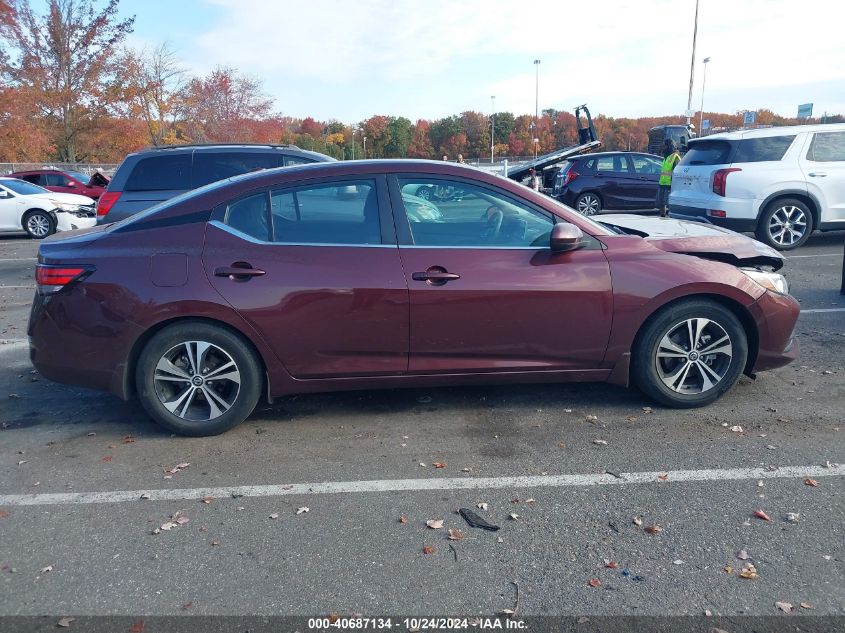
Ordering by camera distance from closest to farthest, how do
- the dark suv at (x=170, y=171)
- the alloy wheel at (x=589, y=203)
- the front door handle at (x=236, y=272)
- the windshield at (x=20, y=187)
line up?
the front door handle at (x=236, y=272) → the dark suv at (x=170, y=171) → the windshield at (x=20, y=187) → the alloy wheel at (x=589, y=203)

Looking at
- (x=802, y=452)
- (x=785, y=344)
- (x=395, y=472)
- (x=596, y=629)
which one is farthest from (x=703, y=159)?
(x=596, y=629)

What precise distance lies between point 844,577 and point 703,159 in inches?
375

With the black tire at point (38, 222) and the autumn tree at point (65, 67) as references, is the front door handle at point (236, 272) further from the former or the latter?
the autumn tree at point (65, 67)

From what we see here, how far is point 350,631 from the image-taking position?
268 centimetres

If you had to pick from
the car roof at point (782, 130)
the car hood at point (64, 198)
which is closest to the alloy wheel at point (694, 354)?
the car roof at point (782, 130)

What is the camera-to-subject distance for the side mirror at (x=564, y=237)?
171 inches

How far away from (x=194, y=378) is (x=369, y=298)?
1.21m

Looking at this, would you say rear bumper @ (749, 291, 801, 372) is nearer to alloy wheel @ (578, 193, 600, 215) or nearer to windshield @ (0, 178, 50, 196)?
alloy wheel @ (578, 193, 600, 215)

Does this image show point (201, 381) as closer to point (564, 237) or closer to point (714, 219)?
point (564, 237)

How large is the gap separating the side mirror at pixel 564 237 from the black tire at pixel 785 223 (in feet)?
25.1

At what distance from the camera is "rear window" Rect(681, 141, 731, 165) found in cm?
1095

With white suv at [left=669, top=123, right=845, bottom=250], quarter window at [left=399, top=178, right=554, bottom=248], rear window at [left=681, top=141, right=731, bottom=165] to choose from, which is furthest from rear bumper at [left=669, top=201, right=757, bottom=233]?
quarter window at [left=399, top=178, right=554, bottom=248]

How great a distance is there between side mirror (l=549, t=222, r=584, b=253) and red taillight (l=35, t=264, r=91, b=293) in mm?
2876

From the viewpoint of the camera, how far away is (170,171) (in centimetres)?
883
